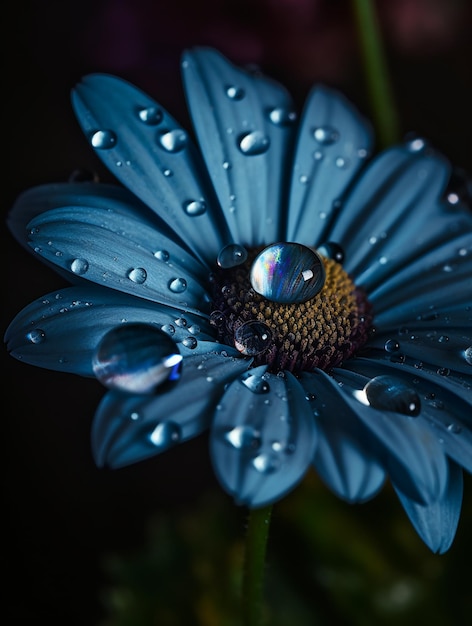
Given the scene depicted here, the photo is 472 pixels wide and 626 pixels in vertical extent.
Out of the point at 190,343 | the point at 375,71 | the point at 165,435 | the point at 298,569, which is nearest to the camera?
the point at 165,435

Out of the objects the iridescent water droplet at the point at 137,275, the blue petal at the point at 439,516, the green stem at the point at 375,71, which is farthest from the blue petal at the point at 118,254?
the green stem at the point at 375,71

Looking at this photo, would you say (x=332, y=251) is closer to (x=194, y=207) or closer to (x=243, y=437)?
(x=194, y=207)

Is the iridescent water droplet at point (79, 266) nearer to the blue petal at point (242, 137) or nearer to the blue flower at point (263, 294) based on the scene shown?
the blue flower at point (263, 294)

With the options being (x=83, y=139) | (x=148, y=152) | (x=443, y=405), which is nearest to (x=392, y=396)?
(x=443, y=405)

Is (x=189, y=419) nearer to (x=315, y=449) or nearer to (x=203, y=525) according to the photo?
(x=315, y=449)

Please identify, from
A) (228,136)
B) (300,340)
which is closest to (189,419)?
(300,340)
